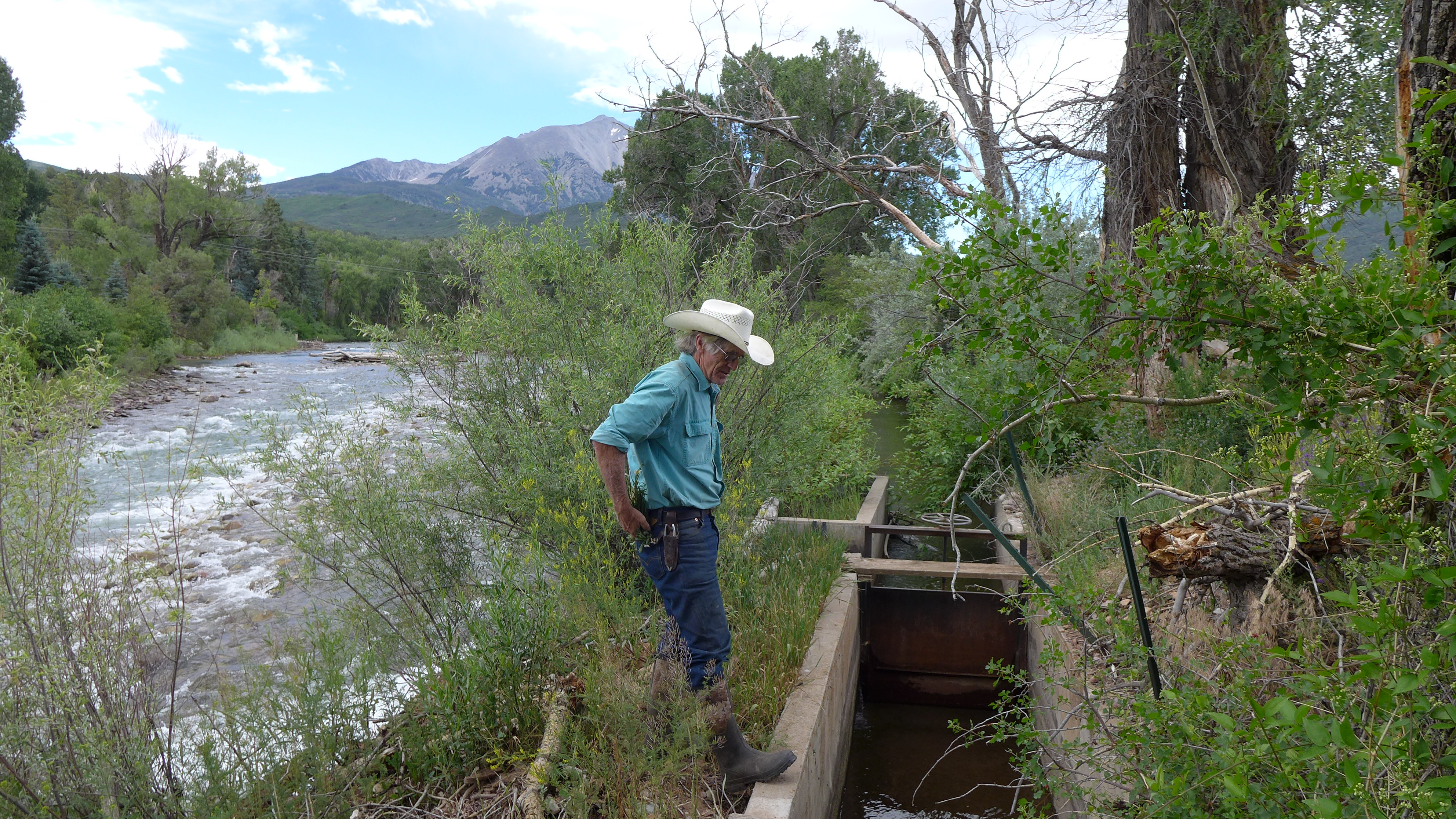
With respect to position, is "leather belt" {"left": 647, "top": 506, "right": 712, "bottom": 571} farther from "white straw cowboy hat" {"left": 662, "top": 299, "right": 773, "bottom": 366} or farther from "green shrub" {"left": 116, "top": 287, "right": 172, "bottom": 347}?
"green shrub" {"left": 116, "top": 287, "right": 172, "bottom": 347}

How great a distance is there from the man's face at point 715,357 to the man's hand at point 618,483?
550 millimetres

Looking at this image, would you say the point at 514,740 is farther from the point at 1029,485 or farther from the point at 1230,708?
the point at 1029,485

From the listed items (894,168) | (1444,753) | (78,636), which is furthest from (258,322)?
(1444,753)

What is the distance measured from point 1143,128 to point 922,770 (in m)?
7.02

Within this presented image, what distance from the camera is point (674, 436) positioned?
12.3 ft

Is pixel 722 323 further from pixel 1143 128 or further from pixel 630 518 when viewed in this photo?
pixel 1143 128

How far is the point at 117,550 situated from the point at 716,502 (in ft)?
11.7

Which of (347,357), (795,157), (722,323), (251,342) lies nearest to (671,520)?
(722,323)

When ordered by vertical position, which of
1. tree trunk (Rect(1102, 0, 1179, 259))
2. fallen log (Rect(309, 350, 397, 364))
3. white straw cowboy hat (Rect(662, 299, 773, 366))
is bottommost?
fallen log (Rect(309, 350, 397, 364))

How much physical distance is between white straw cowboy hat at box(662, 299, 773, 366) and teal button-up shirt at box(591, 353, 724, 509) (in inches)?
5.9

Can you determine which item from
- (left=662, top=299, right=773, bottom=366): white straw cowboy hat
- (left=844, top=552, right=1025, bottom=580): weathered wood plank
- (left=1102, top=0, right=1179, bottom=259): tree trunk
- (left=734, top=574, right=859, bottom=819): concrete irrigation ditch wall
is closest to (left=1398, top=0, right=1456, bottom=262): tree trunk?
(left=662, top=299, right=773, bottom=366): white straw cowboy hat

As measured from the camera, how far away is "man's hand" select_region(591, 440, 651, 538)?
353 cm

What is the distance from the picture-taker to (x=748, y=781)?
3939 millimetres

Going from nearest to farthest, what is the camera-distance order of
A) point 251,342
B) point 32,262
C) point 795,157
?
point 795,157 → point 32,262 → point 251,342
